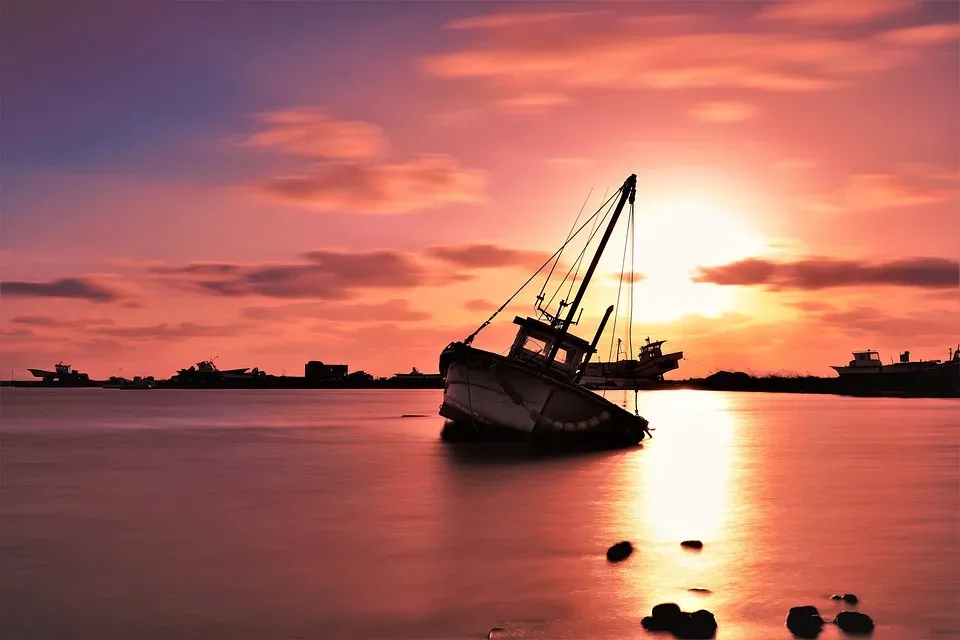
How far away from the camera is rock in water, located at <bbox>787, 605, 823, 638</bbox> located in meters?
17.3

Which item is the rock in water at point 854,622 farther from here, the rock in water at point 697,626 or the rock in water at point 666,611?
the rock in water at point 666,611

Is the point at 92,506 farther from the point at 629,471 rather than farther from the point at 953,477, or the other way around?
the point at 953,477

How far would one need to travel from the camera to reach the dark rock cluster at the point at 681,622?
17344 mm

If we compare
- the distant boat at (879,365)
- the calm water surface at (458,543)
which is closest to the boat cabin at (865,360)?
the distant boat at (879,365)

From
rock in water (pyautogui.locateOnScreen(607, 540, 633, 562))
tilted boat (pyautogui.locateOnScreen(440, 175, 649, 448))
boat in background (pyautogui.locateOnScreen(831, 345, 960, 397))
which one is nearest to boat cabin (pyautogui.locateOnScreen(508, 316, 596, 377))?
tilted boat (pyautogui.locateOnScreen(440, 175, 649, 448))

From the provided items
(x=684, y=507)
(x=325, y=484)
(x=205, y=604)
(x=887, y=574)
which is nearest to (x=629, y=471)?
(x=684, y=507)

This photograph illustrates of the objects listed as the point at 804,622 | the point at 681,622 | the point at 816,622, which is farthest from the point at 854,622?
the point at 681,622

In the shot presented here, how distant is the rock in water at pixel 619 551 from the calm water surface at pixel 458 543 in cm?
53

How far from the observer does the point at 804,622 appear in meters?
17.5

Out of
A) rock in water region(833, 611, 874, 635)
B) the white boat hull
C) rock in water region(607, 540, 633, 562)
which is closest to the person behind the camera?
rock in water region(833, 611, 874, 635)

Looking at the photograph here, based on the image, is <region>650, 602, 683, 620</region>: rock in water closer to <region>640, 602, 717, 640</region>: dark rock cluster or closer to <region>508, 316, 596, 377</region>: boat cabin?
<region>640, 602, 717, 640</region>: dark rock cluster

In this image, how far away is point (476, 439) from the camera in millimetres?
59000

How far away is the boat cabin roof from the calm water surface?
640cm

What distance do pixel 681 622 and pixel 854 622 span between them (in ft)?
10.5
